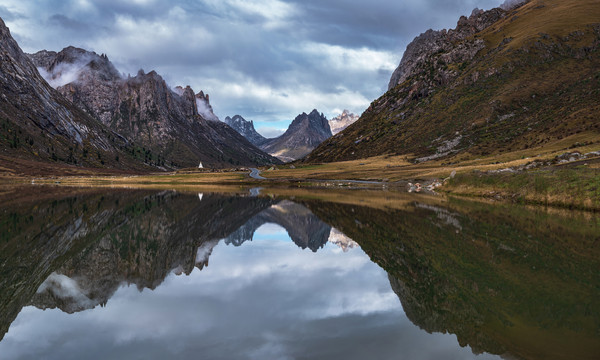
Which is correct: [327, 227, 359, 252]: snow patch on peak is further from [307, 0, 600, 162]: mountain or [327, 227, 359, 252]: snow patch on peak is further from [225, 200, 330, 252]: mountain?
[307, 0, 600, 162]: mountain

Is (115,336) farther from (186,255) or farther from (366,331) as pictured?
(186,255)

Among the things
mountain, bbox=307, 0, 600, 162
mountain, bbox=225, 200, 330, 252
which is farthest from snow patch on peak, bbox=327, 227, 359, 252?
mountain, bbox=307, 0, 600, 162

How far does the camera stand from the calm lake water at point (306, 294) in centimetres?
1045

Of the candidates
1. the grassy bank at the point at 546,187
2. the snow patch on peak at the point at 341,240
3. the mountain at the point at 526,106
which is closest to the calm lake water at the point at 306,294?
the snow patch on peak at the point at 341,240

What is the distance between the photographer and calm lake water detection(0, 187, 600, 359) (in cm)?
1045

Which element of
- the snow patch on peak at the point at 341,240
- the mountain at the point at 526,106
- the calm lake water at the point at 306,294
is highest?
the mountain at the point at 526,106

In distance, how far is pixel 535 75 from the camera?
593ft

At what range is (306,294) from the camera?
50.9 feet

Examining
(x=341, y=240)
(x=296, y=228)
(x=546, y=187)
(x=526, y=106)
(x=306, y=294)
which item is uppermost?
(x=526, y=106)

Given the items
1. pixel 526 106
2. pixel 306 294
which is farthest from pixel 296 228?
pixel 526 106

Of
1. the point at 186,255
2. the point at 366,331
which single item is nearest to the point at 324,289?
the point at 366,331

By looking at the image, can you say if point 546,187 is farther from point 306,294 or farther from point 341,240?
point 306,294

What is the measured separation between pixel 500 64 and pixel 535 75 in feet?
67.6

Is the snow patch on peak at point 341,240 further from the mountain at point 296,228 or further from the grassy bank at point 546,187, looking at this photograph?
the grassy bank at point 546,187
